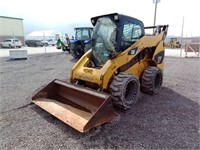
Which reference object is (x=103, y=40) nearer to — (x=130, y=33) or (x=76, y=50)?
(x=130, y=33)

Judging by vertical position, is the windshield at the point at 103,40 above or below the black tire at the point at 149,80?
above

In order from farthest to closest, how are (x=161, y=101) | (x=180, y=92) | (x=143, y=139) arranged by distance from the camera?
1. (x=180, y=92)
2. (x=161, y=101)
3. (x=143, y=139)

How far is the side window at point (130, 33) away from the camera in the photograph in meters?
4.39

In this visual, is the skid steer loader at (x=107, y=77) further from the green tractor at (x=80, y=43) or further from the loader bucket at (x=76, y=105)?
the green tractor at (x=80, y=43)

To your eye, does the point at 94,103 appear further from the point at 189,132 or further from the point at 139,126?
the point at 189,132

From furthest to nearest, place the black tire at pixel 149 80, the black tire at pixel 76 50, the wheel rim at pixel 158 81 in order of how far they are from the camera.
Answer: the black tire at pixel 76 50, the wheel rim at pixel 158 81, the black tire at pixel 149 80

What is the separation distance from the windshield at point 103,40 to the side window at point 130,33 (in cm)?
29

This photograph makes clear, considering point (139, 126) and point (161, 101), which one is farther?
point (161, 101)

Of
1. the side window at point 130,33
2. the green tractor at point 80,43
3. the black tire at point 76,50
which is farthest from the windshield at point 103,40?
the black tire at point 76,50

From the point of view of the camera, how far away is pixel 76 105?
388 centimetres

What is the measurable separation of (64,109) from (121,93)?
1184mm

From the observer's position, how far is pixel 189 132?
10.6 ft

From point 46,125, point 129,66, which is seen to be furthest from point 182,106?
point 46,125

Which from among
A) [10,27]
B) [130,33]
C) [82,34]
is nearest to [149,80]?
[130,33]
